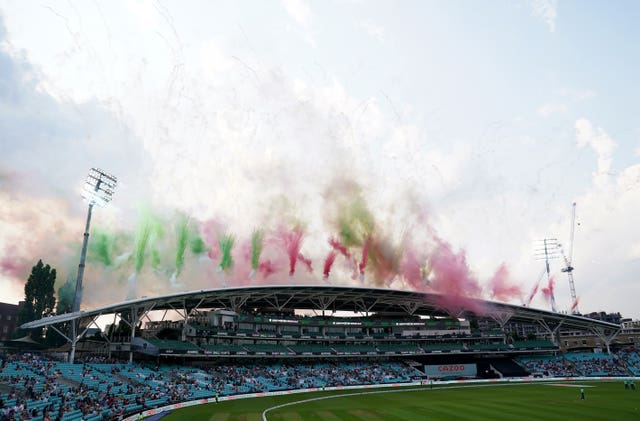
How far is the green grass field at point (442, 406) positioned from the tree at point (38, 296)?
204 ft

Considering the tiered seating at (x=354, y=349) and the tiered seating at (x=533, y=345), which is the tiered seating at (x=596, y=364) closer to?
the tiered seating at (x=533, y=345)

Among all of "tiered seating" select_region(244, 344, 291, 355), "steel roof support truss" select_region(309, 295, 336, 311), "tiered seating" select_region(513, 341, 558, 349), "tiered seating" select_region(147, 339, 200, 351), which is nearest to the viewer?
"tiered seating" select_region(147, 339, 200, 351)

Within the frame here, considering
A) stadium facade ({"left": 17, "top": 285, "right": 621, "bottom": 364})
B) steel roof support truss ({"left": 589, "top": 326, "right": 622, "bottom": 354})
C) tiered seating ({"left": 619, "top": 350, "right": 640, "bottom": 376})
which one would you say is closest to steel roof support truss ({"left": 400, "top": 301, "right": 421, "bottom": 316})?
stadium facade ({"left": 17, "top": 285, "right": 621, "bottom": 364})

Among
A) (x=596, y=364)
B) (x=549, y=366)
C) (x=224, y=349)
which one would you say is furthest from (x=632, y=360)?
(x=224, y=349)

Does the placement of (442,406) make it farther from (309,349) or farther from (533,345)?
(533,345)

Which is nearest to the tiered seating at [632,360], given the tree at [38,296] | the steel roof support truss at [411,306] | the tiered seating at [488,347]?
the tiered seating at [488,347]

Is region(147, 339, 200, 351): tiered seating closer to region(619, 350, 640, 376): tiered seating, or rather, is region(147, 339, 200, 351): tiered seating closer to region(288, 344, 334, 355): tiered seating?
region(288, 344, 334, 355): tiered seating

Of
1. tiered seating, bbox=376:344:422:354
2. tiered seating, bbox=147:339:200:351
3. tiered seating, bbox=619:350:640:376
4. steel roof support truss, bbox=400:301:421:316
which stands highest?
steel roof support truss, bbox=400:301:421:316

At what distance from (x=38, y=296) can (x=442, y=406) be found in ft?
287

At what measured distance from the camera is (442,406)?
4962 centimetres

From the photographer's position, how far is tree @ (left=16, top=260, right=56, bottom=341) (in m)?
91.5

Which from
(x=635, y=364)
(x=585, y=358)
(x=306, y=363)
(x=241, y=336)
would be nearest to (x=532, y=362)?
(x=585, y=358)

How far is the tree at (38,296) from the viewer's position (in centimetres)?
9150

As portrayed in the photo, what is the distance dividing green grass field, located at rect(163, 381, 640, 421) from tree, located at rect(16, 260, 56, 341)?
204 ft
